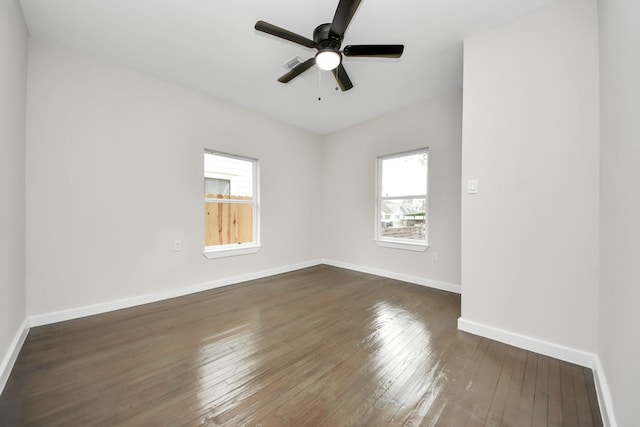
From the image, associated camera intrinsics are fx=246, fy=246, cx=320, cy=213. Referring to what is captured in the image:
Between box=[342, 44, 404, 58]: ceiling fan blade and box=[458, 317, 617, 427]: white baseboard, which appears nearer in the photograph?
box=[458, 317, 617, 427]: white baseboard

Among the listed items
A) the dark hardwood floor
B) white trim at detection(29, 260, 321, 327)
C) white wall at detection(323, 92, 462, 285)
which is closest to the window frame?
white trim at detection(29, 260, 321, 327)

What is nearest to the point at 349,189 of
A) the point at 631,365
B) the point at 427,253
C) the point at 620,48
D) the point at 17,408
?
the point at 427,253

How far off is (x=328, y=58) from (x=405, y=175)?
2402 millimetres

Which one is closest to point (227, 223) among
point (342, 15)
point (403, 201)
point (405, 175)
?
point (403, 201)

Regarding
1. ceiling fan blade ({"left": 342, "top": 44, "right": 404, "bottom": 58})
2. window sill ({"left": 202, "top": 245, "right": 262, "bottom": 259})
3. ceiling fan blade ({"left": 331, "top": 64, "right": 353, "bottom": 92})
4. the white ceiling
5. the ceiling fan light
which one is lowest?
window sill ({"left": 202, "top": 245, "right": 262, "bottom": 259})

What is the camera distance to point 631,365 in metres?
1.04

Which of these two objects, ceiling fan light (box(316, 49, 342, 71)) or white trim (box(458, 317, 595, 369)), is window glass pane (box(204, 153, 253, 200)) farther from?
white trim (box(458, 317, 595, 369))

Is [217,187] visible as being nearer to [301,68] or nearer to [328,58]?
[301,68]

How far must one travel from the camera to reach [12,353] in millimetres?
1695

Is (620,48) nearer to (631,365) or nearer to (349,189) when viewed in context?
(631,365)

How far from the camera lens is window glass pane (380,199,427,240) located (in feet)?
12.1

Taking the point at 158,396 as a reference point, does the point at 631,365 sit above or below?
above

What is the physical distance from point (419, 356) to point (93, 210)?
3316 mm

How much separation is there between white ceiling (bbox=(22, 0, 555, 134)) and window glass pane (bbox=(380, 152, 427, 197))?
0.96 m
